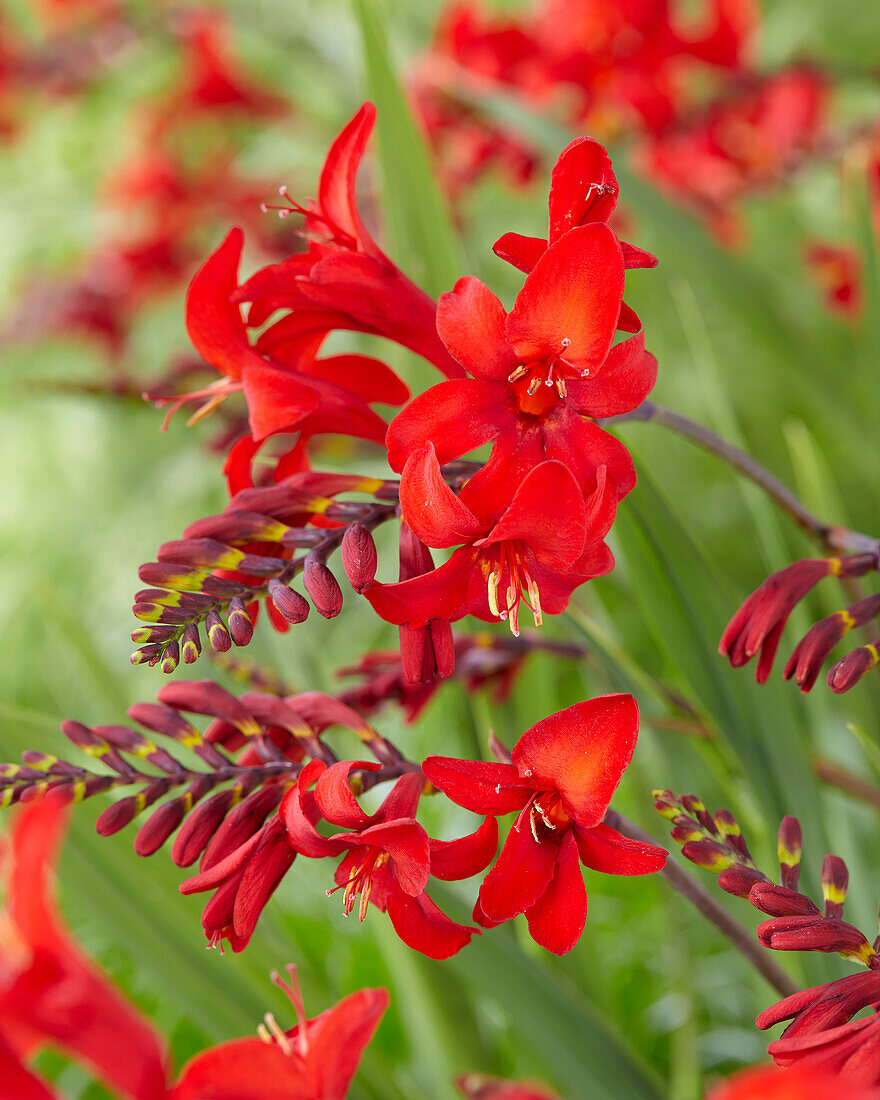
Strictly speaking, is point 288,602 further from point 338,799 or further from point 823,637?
point 823,637

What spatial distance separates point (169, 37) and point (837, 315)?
738mm

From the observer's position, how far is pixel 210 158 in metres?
1.45

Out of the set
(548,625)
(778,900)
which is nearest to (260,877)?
(778,900)

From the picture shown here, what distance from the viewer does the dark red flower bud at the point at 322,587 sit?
257 millimetres

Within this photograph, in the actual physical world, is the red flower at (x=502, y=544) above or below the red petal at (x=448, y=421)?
below

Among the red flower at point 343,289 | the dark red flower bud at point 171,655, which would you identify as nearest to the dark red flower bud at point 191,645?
the dark red flower bud at point 171,655

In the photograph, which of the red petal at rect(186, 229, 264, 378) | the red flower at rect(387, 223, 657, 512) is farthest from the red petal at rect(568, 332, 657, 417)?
the red petal at rect(186, 229, 264, 378)

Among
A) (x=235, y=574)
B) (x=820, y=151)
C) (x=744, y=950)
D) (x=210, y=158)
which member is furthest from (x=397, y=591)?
(x=210, y=158)

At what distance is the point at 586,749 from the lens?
0.24 metres

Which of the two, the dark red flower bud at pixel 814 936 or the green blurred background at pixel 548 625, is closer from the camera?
the dark red flower bud at pixel 814 936

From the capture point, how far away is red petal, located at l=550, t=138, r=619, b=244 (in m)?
0.25

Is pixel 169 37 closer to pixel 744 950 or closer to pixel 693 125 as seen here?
pixel 693 125

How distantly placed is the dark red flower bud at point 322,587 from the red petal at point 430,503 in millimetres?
32

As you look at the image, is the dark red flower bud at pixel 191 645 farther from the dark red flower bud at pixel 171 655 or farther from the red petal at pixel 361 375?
the red petal at pixel 361 375
